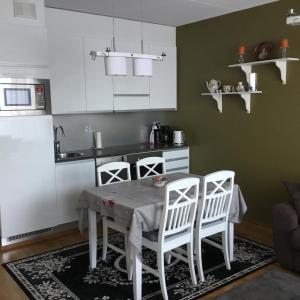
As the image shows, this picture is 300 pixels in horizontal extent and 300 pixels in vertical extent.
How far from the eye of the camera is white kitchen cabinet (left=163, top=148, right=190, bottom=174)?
4.87 m

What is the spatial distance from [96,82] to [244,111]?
1845 mm

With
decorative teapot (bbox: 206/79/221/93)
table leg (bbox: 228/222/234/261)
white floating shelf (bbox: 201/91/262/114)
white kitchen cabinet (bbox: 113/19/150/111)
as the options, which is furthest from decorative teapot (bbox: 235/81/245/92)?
table leg (bbox: 228/222/234/261)

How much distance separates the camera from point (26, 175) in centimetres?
372

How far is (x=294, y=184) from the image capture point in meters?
3.33

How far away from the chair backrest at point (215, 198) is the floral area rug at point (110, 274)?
500 millimetres

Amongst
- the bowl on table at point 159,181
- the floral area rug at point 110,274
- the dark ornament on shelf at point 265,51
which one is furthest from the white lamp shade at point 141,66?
the floral area rug at point 110,274

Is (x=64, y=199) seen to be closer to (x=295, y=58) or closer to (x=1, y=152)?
(x=1, y=152)

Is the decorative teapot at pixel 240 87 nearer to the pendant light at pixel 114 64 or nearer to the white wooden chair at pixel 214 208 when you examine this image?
the white wooden chair at pixel 214 208

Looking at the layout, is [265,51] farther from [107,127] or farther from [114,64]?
[107,127]

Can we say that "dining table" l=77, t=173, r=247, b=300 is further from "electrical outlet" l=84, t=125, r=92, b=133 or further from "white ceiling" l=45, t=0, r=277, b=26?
"white ceiling" l=45, t=0, r=277, b=26

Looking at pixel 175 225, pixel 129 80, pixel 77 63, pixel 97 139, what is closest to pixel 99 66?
pixel 77 63

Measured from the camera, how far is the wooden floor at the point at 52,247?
114 inches

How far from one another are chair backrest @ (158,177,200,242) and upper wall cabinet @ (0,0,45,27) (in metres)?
2.28

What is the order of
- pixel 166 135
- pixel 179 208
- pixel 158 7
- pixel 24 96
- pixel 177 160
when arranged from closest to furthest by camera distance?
pixel 179 208, pixel 24 96, pixel 158 7, pixel 177 160, pixel 166 135
